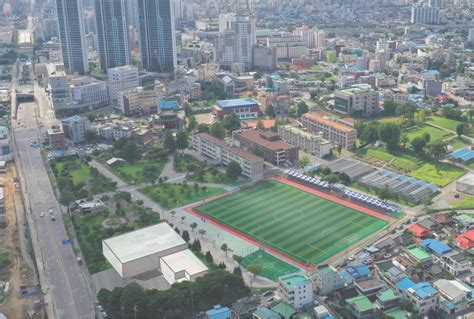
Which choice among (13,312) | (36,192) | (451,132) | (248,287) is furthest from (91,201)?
(451,132)

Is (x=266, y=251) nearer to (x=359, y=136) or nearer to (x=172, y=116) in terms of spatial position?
(x=359, y=136)

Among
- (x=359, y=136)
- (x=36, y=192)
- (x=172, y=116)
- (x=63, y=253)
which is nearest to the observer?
(x=63, y=253)

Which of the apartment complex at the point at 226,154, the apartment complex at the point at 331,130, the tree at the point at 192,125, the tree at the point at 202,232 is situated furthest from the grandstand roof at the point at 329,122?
the tree at the point at 202,232

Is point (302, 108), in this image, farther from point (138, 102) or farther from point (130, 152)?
point (130, 152)

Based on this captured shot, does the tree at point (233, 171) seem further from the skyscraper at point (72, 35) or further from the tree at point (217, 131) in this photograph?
the skyscraper at point (72, 35)

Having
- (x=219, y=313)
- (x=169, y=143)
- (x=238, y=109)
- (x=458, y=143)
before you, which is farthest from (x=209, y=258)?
(x=238, y=109)

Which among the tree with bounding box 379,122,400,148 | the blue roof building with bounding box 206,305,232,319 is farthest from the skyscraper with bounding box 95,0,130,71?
the blue roof building with bounding box 206,305,232,319
